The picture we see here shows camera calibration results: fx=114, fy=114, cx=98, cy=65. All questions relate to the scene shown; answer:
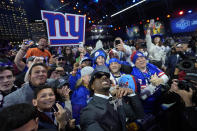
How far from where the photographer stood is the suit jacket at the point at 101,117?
1.29 metres

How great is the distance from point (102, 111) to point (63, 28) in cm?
307

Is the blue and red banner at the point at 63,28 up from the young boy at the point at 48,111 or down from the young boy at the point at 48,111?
up

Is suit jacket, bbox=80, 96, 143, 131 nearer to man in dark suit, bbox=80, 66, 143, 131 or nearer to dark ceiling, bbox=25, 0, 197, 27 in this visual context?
man in dark suit, bbox=80, 66, 143, 131

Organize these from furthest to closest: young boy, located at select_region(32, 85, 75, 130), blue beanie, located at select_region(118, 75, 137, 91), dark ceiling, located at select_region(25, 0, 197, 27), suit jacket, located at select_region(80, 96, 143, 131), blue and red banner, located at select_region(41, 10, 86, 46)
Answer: dark ceiling, located at select_region(25, 0, 197, 27) < blue and red banner, located at select_region(41, 10, 86, 46) < blue beanie, located at select_region(118, 75, 137, 91) < young boy, located at select_region(32, 85, 75, 130) < suit jacket, located at select_region(80, 96, 143, 131)

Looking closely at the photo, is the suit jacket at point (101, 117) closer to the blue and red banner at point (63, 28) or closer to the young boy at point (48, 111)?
the young boy at point (48, 111)

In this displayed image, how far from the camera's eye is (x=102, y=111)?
4.62 feet

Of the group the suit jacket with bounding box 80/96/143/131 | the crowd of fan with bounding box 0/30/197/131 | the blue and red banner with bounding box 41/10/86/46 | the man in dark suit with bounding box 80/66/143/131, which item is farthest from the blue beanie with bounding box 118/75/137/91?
the blue and red banner with bounding box 41/10/86/46

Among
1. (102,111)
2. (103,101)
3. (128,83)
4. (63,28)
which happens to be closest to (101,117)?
(102,111)

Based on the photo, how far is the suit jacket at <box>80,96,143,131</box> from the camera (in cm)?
129

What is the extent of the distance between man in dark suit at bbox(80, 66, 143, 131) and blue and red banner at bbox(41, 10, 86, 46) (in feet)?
7.64

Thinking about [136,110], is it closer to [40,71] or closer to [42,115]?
[42,115]

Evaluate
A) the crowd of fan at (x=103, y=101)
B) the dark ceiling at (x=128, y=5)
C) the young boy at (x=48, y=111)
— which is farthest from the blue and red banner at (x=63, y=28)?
the dark ceiling at (x=128, y=5)

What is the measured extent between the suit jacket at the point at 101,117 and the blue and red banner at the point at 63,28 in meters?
2.63

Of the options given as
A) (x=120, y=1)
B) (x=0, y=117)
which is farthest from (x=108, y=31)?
(x=0, y=117)
